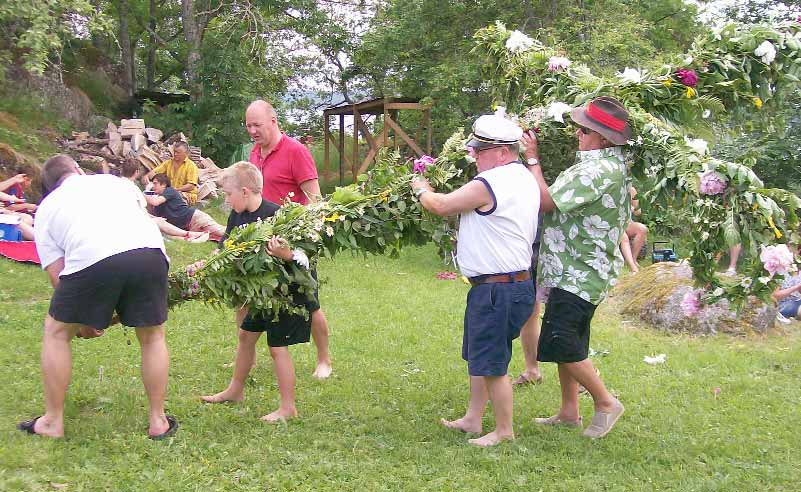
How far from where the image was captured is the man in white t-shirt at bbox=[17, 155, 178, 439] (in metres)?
4.11

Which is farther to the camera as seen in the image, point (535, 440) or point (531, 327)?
point (531, 327)

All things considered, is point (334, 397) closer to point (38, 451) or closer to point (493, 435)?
point (493, 435)

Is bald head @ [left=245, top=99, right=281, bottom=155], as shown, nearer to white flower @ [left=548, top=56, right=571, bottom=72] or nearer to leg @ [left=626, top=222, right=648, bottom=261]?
white flower @ [left=548, top=56, right=571, bottom=72]

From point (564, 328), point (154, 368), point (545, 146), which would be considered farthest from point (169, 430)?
point (545, 146)

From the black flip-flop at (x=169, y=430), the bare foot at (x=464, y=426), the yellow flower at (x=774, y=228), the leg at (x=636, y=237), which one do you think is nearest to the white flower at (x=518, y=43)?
the yellow flower at (x=774, y=228)

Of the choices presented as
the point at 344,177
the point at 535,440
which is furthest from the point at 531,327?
the point at 344,177

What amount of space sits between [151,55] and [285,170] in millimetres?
16755

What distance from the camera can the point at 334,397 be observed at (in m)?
5.43

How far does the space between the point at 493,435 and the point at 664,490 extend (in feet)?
3.42

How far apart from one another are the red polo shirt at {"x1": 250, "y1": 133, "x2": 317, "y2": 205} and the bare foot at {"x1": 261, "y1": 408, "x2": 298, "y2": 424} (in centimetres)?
156

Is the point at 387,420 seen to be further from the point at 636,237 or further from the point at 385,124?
the point at 385,124

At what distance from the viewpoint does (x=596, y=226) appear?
4445 mm

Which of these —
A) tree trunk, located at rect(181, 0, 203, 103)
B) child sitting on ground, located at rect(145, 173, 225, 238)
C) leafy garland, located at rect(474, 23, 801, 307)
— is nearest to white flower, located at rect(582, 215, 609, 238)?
leafy garland, located at rect(474, 23, 801, 307)

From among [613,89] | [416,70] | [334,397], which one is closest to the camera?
[613,89]
